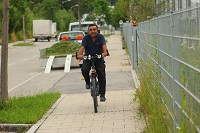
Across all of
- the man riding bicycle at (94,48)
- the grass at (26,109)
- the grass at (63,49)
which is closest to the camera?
the grass at (26,109)

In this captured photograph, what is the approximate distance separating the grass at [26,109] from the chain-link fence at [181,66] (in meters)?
2.83

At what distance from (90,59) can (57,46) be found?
46.3ft

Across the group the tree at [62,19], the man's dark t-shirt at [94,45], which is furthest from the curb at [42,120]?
the tree at [62,19]

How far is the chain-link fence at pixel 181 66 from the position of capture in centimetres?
473

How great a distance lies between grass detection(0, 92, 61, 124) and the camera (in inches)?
389

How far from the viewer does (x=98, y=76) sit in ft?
36.6

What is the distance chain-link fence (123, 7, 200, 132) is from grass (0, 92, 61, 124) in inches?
111

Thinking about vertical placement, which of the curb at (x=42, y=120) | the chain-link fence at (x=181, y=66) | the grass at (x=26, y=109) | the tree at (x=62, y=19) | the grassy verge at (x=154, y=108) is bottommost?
the curb at (x=42, y=120)

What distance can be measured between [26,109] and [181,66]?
5.74 m

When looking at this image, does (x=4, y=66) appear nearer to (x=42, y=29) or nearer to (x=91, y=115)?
(x=91, y=115)

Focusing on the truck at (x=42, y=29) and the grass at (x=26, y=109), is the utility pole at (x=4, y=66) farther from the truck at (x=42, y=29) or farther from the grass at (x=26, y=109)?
the truck at (x=42, y=29)

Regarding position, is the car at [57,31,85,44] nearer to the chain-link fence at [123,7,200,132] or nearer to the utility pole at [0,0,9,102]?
the utility pole at [0,0,9,102]

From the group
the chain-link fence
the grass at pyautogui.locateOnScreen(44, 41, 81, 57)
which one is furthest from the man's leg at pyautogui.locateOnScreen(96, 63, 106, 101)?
the grass at pyautogui.locateOnScreen(44, 41, 81, 57)

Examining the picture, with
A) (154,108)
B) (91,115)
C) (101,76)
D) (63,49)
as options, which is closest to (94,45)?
(101,76)
